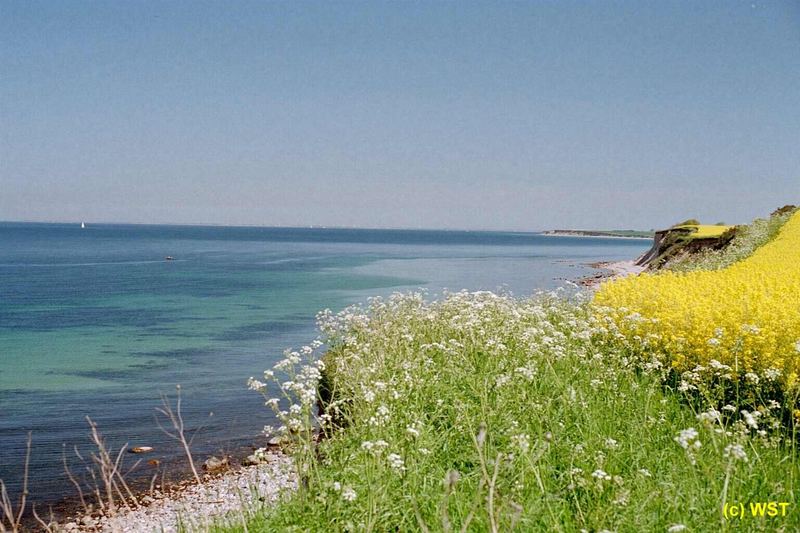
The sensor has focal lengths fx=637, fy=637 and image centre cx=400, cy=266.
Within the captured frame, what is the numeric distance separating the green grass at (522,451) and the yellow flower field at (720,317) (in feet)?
1.77

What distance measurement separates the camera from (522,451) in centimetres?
530

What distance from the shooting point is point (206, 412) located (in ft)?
53.6

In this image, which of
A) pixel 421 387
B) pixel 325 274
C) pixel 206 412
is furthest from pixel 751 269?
pixel 325 274

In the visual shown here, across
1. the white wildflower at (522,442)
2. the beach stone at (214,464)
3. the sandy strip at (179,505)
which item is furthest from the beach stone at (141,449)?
the white wildflower at (522,442)

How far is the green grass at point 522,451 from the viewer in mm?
4922

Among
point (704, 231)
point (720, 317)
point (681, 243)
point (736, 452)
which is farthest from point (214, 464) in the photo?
point (704, 231)

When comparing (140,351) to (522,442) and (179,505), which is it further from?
(522,442)

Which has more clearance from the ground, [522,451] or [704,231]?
[704,231]

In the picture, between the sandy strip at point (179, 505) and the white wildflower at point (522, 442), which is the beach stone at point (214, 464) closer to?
the sandy strip at point (179, 505)

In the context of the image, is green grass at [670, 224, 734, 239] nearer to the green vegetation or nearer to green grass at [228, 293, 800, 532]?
the green vegetation

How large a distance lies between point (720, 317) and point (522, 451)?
565 centimetres

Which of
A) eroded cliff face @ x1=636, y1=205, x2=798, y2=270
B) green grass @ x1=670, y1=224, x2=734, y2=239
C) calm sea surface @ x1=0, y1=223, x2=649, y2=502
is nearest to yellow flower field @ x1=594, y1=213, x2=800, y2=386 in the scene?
calm sea surface @ x1=0, y1=223, x2=649, y2=502

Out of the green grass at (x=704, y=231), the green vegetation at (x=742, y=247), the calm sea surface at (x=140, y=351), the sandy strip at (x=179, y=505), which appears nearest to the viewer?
the sandy strip at (x=179, y=505)

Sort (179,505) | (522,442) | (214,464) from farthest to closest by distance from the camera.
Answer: (214,464), (179,505), (522,442)
